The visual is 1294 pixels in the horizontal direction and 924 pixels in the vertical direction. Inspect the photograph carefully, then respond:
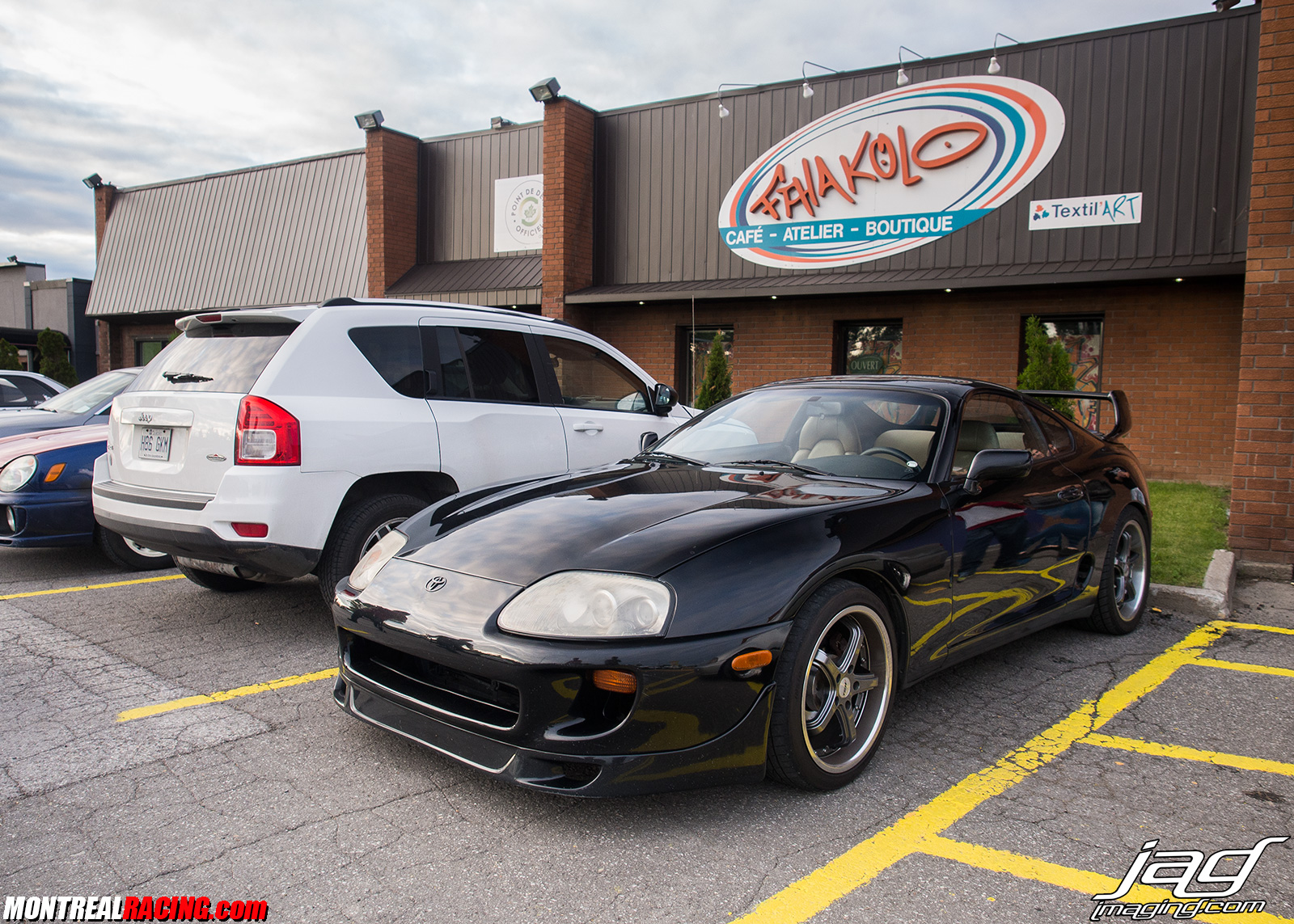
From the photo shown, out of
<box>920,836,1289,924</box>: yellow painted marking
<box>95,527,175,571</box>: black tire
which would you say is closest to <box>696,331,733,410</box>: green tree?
<box>95,527,175,571</box>: black tire

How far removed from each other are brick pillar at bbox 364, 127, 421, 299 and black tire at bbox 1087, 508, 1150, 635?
13748 mm

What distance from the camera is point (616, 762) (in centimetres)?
245

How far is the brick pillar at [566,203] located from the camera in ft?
45.0

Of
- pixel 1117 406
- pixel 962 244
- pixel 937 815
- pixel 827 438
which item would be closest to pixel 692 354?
pixel 962 244

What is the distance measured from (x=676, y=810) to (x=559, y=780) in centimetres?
48

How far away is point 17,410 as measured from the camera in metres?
7.96

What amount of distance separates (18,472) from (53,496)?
0.91 ft

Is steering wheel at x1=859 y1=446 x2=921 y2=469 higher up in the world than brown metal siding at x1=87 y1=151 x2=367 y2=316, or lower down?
lower down

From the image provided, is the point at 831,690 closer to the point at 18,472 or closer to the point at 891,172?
the point at 18,472

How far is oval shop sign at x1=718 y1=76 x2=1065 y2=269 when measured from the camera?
11.1 meters

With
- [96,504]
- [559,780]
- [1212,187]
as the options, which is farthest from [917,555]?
[1212,187]

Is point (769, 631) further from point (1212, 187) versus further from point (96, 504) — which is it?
point (1212, 187)

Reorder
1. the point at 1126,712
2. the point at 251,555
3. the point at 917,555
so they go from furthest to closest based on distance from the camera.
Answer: the point at 251,555 < the point at 1126,712 < the point at 917,555

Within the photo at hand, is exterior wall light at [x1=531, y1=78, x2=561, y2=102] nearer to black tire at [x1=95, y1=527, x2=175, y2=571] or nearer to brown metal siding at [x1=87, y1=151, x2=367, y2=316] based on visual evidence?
A: brown metal siding at [x1=87, y1=151, x2=367, y2=316]
